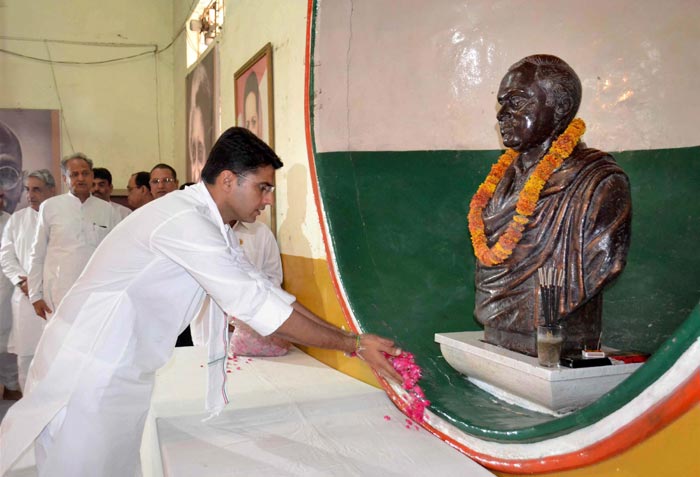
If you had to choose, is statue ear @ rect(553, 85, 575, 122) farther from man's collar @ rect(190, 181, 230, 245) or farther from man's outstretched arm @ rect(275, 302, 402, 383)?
man's collar @ rect(190, 181, 230, 245)

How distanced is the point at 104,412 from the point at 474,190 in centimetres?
160

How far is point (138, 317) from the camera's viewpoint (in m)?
1.84

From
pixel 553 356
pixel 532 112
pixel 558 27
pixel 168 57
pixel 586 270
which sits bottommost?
pixel 553 356

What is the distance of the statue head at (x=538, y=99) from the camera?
5.91 feet

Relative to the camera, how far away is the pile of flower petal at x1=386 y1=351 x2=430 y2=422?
76.5 inches

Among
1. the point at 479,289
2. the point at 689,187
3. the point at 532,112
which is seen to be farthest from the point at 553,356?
the point at 689,187

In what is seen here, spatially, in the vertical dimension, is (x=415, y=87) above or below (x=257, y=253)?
above

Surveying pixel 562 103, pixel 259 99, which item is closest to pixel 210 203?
pixel 562 103

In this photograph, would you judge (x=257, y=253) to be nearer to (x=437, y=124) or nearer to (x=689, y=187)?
(x=437, y=124)

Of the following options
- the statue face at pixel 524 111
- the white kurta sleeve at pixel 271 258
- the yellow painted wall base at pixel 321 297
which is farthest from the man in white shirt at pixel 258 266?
the statue face at pixel 524 111

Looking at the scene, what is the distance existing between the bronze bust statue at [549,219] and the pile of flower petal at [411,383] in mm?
262

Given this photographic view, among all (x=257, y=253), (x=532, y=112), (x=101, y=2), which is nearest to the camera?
(x=532, y=112)

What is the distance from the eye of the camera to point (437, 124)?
263 cm

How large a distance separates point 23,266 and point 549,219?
464 centimetres
